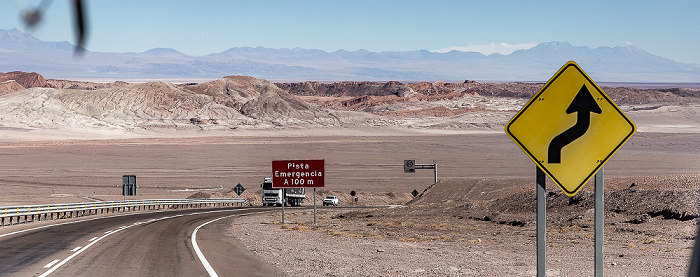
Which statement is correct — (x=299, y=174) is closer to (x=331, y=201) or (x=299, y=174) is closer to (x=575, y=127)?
(x=575, y=127)

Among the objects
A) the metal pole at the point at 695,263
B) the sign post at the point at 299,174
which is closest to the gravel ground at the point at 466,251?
the sign post at the point at 299,174

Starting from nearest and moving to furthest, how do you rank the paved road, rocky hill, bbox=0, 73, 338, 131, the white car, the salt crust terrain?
the paved road, the salt crust terrain, the white car, rocky hill, bbox=0, 73, 338, 131

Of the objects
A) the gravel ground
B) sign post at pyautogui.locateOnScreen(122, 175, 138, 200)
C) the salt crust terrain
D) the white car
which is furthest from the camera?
the white car

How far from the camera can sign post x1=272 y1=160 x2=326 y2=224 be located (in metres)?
33.6

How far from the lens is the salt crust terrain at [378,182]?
20.4 m

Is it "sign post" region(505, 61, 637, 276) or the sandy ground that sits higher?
"sign post" region(505, 61, 637, 276)

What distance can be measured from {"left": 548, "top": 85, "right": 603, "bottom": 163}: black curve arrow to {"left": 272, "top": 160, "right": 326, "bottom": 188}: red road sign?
88.3 ft

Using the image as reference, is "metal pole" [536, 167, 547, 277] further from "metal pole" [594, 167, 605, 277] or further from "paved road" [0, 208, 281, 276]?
"paved road" [0, 208, 281, 276]

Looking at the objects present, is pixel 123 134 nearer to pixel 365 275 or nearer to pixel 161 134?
pixel 161 134

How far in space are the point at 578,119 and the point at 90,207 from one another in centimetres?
4310

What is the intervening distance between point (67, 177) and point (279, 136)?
79.1 m

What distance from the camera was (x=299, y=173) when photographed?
34.0 meters

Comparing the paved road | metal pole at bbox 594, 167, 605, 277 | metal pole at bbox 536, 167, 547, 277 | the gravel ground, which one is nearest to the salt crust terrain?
the gravel ground

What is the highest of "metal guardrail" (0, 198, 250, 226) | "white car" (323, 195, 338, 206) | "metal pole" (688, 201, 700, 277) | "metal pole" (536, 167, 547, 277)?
"metal pole" (688, 201, 700, 277)
